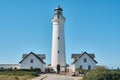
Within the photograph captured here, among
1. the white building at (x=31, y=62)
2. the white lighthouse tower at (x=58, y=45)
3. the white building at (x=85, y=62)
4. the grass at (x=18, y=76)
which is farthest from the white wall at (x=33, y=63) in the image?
the grass at (x=18, y=76)

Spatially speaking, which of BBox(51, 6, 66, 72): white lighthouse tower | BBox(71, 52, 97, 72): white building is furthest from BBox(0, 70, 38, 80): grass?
BBox(71, 52, 97, 72): white building

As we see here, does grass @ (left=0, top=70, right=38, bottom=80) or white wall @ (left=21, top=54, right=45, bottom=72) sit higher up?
white wall @ (left=21, top=54, right=45, bottom=72)

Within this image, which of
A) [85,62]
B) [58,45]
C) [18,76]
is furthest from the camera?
[85,62]

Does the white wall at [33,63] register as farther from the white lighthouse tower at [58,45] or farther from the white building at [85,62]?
the white building at [85,62]

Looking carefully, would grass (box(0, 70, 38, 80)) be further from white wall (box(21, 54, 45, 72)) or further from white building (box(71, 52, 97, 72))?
white building (box(71, 52, 97, 72))

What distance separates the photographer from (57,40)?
2386 inches

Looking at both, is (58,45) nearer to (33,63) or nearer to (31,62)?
(33,63)

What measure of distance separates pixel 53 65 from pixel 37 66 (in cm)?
305

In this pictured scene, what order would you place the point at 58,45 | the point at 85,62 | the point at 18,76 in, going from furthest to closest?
the point at 85,62
the point at 58,45
the point at 18,76

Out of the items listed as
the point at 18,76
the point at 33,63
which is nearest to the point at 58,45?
the point at 33,63

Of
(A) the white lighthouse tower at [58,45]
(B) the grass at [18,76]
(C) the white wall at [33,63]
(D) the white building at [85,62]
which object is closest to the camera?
(B) the grass at [18,76]

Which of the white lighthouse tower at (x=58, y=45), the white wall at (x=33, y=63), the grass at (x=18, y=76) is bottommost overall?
the grass at (x=18, y=76)

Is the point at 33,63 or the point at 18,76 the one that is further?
the point at 33,63

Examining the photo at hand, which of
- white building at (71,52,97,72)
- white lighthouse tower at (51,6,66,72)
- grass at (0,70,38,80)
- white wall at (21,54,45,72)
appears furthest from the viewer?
white building at (71,52,97,72)
